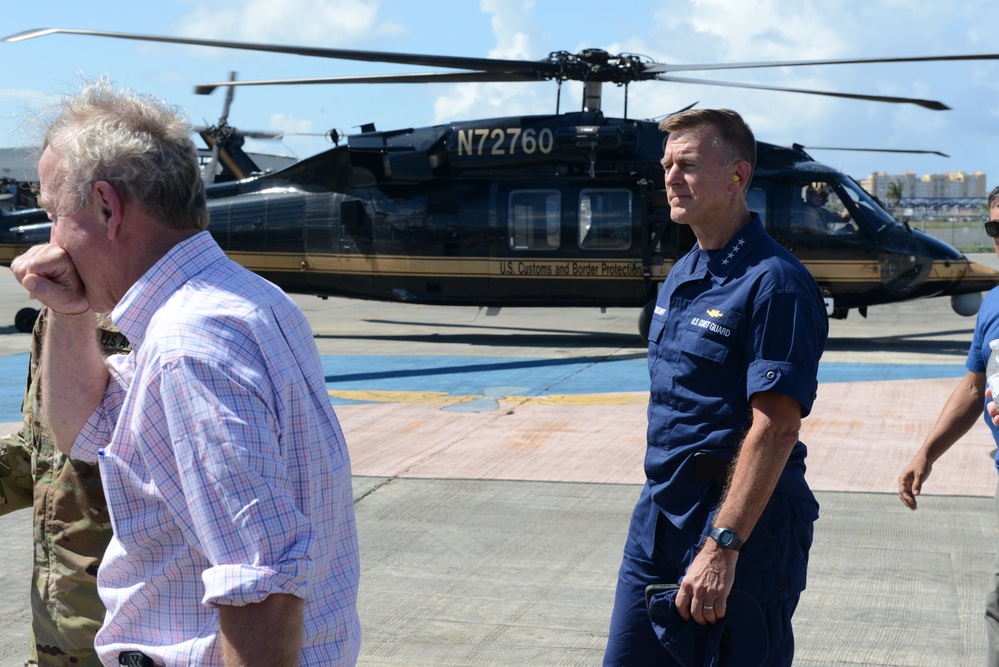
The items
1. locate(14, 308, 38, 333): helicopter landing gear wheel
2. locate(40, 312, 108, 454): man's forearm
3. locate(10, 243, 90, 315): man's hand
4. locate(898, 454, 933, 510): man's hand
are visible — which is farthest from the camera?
locate(14, 308, 38, 333): helicopter landing gear wheel

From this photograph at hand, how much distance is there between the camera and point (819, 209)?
1389 cm

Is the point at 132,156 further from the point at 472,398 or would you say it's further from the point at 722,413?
the point at 472,398

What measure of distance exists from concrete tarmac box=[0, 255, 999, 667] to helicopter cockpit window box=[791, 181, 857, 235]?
1.76 meters

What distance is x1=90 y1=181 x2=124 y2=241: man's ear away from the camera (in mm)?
1807

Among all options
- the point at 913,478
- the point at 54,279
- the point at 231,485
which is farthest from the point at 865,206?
the point at 231,485

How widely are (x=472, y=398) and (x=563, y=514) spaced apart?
13.1 feet

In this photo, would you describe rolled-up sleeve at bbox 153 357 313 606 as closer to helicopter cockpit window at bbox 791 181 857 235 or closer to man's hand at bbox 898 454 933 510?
man's hand at bbox 898 454 933 510

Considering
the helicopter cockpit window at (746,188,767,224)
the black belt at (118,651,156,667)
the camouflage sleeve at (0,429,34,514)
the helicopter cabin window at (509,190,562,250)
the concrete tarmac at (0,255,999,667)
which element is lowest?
the concrete tarmac at (0,255,999,667)

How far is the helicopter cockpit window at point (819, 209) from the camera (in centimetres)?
1385

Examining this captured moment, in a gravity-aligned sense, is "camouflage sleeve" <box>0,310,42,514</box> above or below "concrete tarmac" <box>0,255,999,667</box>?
above

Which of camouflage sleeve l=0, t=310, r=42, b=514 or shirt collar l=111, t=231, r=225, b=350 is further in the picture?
camouflage sleeve l=0, t=310, r=42, b=514

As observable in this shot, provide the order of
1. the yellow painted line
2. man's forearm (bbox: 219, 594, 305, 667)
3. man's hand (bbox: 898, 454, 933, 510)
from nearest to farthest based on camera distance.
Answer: man's forearm (bbox: 219, 594, 305, 667) < man's hand (bbox: 898, 454, 933, 510) < the yellow painted line

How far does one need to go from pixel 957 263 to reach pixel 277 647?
14.0m

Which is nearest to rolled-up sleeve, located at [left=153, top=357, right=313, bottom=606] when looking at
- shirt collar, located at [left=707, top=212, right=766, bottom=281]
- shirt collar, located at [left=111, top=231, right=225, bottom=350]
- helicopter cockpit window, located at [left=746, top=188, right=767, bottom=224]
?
shirt collar, located at [left=111, top=231, right=225, bottom=350]
